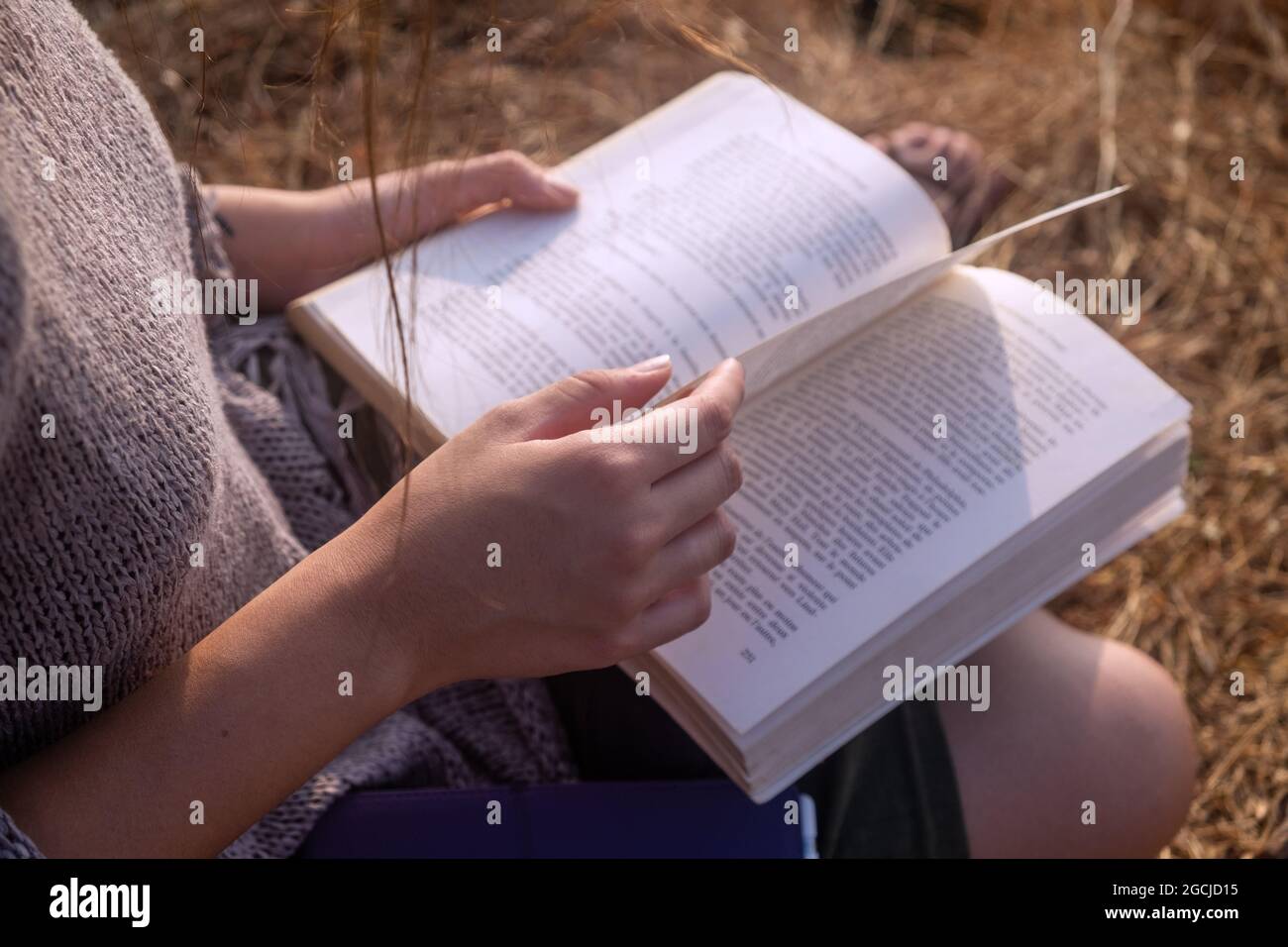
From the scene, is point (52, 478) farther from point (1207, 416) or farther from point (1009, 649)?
point (1207, 416)

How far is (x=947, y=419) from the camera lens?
741mm

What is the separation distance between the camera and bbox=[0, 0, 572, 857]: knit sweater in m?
0.45

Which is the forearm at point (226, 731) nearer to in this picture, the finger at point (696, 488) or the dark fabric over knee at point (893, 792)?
the finger at point (696, 488)

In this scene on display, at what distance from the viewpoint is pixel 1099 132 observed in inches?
59.9

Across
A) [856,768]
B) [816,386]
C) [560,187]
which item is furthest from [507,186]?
[856,768]

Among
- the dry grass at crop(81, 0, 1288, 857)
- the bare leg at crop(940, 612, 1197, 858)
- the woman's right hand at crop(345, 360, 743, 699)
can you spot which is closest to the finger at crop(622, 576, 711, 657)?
the woman's right hand at crop(345, 360, 743, 699)

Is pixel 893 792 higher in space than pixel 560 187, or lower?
lower

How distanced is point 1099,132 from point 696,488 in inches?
47.7

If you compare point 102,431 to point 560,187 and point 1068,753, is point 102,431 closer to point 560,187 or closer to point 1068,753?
point 560,187

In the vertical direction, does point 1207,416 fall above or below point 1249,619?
above

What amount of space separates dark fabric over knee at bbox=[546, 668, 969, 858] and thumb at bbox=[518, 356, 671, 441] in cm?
21

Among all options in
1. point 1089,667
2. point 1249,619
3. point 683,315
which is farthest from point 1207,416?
point 683,315

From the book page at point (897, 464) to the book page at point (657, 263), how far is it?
6cm
